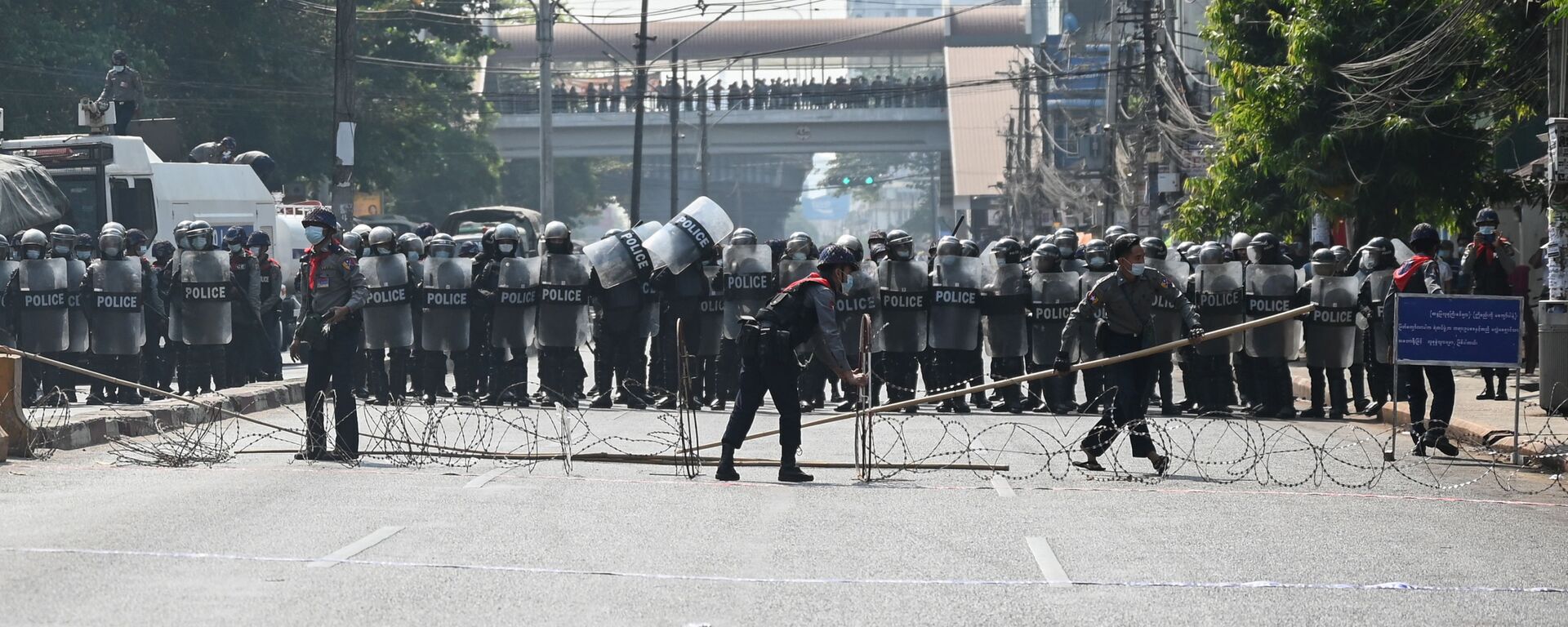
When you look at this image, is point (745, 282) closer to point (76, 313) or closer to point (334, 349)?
point (334, 349)

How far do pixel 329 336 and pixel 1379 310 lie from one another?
9.25 meters

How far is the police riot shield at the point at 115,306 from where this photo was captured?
61.4ft

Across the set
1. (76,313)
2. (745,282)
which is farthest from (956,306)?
(76,313)

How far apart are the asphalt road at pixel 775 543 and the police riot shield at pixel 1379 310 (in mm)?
3360

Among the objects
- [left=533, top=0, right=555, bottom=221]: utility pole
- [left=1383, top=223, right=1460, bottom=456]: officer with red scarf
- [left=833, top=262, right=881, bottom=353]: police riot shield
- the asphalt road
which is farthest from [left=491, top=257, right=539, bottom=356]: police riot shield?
[left=533, top=0, right=555, bottom=221]: utility pole

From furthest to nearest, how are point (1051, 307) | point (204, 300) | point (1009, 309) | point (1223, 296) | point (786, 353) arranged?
point (204, 300)
point (1009, 309)
point (1051, 307)
point (1223, 296)
point (786, 353)

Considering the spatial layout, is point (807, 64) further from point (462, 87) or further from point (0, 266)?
point (0, 266)

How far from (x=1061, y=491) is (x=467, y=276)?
9.34m

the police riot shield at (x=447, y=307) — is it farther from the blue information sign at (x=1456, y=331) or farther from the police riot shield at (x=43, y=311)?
the blue information sign at (x=1456, y=331)

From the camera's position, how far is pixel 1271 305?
18109 mm

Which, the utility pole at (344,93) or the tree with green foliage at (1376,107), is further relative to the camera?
the utility pole at (344,93)

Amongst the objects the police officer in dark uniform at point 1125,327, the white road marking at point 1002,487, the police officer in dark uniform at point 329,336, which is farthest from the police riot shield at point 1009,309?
the police officer in dark uniform at point 329,336

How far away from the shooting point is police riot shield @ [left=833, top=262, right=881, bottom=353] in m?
18.6

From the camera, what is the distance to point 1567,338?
15750mm
